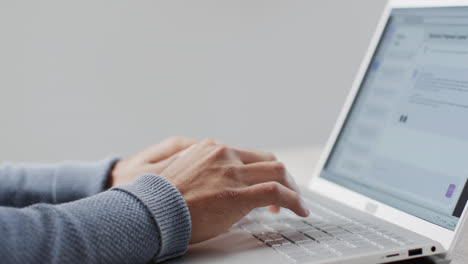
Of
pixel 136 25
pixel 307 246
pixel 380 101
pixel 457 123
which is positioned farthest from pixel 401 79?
pixel 136 25

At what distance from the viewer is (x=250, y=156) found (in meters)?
0.75

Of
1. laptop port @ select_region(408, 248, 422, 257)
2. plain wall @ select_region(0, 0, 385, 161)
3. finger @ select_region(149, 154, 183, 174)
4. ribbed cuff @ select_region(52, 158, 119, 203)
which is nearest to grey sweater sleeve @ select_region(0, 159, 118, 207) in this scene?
ribbed cuff @ select_region(52, 158, 119, 203)

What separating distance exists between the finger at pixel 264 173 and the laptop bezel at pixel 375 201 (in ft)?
0.51

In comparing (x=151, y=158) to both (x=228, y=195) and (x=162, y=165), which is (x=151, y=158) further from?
(x=228, y=195)

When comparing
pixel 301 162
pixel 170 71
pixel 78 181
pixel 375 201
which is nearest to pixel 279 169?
pixel 375 201

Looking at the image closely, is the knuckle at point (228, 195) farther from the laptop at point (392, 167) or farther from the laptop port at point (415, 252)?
the laptop port at point (415, 252)

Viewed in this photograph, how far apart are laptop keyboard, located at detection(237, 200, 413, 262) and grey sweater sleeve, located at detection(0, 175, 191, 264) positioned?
5.2 inches

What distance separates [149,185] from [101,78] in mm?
1558

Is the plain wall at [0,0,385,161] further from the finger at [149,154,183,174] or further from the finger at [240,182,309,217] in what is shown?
the finger at [240,182,309,217]

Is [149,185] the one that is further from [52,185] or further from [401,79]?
[401,79]

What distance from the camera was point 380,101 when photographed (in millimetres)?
884

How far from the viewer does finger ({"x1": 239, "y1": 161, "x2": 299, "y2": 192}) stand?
2.28ft

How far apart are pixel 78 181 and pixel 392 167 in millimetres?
521

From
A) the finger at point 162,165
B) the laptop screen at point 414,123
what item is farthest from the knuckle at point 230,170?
the laptop screen at point 414,123
